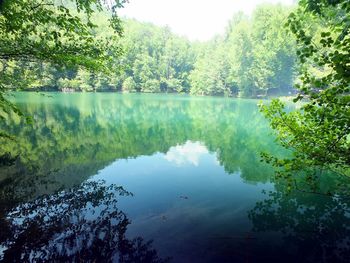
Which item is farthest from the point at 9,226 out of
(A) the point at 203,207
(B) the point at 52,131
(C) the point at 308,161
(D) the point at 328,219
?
(B) the point at 52,131

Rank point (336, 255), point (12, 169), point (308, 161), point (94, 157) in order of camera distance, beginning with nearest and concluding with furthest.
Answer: point (308, 161)
point (336, 255)
point (12, 169)
point (94, 157)

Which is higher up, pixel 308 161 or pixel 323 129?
pixel 323 129

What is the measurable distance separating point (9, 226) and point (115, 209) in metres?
3.28

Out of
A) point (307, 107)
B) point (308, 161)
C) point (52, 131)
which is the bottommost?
point (52, 131)

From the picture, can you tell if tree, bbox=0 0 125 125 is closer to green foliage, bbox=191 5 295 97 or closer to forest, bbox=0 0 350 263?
forest, bbox=0 0 350 263

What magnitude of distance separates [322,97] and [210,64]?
101m

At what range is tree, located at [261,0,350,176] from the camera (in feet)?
12.9

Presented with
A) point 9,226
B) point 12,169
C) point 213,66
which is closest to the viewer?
point 9,226

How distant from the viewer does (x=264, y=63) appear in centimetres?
8512

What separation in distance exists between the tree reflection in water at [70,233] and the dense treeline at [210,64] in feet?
213

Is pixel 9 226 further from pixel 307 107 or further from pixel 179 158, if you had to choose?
pixel 179 158

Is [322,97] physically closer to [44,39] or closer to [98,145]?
[44,39]

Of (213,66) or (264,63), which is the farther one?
(213,66)

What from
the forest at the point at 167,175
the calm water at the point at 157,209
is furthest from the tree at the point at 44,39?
the calm water at the point at 157,209
